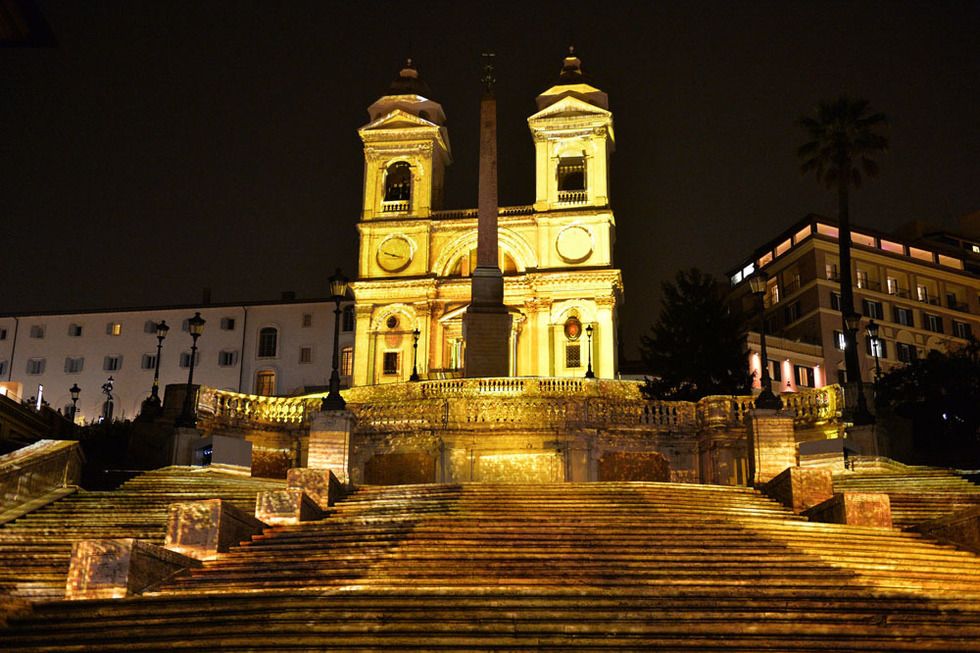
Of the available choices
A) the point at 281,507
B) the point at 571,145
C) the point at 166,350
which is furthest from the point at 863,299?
the point at 281,507

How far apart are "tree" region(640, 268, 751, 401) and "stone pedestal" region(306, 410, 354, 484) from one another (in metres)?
21.6

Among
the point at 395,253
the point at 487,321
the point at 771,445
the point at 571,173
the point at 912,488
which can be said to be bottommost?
the point at 912,488

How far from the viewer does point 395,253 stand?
67.2 metres

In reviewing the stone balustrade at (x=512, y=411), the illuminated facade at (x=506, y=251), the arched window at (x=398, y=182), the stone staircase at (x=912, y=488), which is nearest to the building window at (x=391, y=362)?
the illuminated facade at (x=506, y=251)

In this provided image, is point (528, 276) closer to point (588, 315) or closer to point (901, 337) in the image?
point (588, 315)

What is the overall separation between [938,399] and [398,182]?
4344 centimetres

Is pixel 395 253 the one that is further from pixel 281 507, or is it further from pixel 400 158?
pixel 281 507

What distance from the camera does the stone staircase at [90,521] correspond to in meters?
14.1

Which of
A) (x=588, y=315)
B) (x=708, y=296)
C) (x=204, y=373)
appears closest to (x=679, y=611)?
(x=708, y=296)

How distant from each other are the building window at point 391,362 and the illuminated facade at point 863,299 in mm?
24507

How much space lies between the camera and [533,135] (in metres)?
68.2

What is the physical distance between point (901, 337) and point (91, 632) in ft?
247

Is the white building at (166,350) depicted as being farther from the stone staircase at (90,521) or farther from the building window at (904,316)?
the stone staircase at (90,521)

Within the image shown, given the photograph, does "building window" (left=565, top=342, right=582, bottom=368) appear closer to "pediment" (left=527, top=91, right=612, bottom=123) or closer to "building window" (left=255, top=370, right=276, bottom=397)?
"pediment" (left=527, top=91, right=612, bottom=123)
